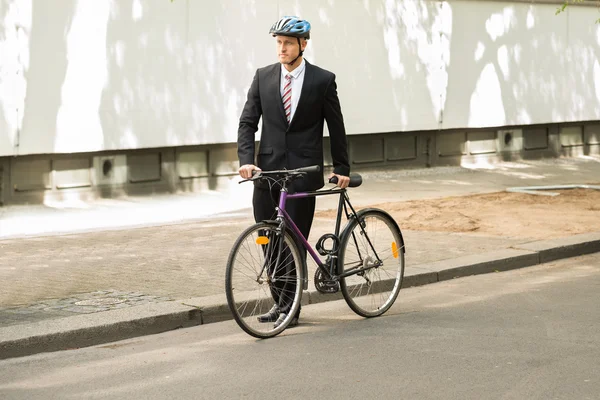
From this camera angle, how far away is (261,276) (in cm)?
716

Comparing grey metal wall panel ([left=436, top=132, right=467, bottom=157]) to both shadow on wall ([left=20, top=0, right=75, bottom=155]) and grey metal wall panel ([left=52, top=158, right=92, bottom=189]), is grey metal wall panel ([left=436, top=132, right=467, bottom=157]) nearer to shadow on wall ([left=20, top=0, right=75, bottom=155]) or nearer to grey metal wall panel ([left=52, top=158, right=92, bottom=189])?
grey metal wall panel ([left=52, top=158, right=92, bottom=189])

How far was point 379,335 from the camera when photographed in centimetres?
718

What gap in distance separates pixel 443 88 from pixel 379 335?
12524 millimetres

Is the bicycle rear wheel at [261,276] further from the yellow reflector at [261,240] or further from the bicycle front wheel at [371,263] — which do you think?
the bicycle front wheel at [371,263]

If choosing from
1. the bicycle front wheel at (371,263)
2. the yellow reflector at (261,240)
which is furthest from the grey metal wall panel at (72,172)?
the yellow reflector at (261,240)

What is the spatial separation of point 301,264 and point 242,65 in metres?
9.01

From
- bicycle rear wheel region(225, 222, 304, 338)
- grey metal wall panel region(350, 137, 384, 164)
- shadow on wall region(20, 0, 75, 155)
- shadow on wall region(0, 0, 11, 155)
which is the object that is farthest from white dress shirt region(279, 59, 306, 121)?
grey metal wall panel region(350, 137, 384, 164)

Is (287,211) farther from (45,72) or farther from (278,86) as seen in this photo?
(45,72)

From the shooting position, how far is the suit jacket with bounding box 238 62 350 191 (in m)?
7.35

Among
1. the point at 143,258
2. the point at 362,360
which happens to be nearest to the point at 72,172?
the point at 143,258

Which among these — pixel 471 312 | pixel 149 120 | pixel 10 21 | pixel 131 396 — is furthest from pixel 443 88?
pixel 131 396

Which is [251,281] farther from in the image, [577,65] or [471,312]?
[577,65]

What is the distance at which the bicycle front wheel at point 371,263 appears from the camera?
7670 mm

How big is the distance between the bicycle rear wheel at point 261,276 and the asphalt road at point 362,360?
152mm
